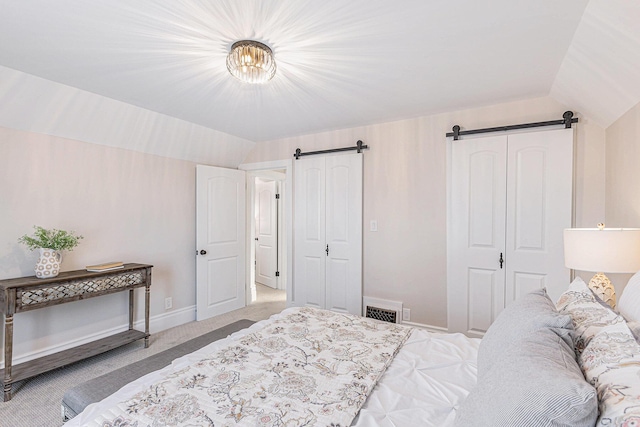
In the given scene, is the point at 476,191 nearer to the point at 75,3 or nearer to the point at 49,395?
the point at 75,3

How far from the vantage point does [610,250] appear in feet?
5.81

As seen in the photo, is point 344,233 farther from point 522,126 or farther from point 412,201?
point 522,126

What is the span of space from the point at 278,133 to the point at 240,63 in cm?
206

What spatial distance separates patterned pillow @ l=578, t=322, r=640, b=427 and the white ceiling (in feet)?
4.65

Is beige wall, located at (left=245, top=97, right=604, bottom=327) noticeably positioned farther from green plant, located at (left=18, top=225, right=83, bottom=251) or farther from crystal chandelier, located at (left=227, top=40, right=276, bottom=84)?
green plant, located at (left=18, top=225, right=83, bottom=251)

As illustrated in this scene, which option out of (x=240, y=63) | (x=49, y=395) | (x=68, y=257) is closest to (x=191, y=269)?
(x=68, y=257)

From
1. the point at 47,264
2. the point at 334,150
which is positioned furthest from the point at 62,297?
the point at 334,150

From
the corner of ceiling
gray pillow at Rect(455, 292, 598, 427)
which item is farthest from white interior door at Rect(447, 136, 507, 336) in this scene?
gray pillow at Rect(455, 292, 598, 427)

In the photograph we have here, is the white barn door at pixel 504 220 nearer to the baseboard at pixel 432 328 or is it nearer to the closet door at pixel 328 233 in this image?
the baseboard at pixel 432 328

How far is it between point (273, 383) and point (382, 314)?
2.42 metres

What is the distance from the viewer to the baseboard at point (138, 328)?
8.76 ft

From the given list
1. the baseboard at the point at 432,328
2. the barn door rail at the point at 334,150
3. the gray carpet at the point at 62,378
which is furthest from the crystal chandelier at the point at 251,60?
the baseboard at the point at 432,328

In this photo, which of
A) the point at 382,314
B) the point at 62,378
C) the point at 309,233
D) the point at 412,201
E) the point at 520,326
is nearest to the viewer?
the point at 520,326

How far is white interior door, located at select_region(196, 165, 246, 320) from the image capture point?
4.01 m
